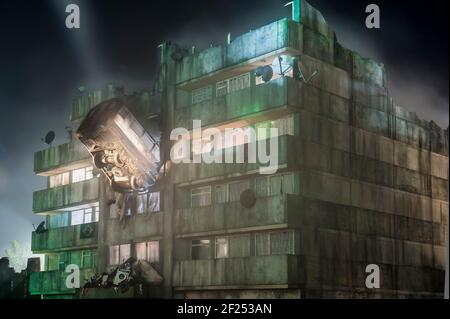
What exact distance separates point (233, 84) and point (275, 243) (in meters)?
10.2

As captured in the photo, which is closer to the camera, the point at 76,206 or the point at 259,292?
the point at 259,292

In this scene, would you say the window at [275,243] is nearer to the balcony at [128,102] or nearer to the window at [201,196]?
the window at [201,196]

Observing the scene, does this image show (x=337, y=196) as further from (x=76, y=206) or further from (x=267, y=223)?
(x=76, y=206)

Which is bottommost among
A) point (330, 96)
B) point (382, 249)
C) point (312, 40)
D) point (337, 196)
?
point (382, 249)

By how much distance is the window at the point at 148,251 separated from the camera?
4841 centimetres

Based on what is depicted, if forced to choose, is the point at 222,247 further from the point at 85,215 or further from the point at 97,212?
the point at 85,215

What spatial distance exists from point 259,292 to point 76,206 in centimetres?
1901

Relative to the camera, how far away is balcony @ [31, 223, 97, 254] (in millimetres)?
53625

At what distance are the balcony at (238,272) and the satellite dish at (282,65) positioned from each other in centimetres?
1008

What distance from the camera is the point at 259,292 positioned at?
139 ft

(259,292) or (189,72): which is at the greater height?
(189,72)
